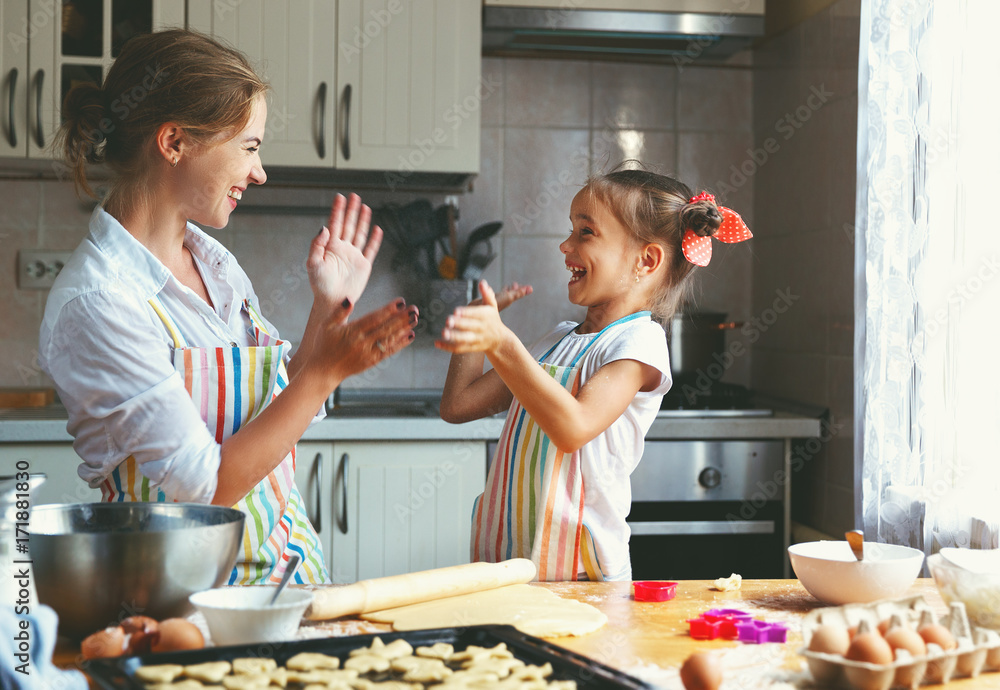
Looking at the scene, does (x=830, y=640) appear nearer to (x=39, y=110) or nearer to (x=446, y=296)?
(x=446, y=296)

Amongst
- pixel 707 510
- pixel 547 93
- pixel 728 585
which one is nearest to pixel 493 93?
pixel 547 93

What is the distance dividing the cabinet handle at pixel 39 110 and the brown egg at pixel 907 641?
2.25 m

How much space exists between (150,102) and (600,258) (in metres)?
0.70

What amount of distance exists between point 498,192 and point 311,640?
6.92 ft

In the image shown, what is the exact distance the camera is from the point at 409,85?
2.46 m

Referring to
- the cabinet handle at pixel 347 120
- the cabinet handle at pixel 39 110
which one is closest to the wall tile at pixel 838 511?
the cabinet handle at pixel 347 120

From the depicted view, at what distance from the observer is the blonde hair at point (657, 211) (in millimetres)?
1502

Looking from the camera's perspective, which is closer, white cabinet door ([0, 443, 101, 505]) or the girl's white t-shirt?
the girl's white t-shirt

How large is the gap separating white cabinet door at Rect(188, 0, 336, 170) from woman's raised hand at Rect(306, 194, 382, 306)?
47.1 inches

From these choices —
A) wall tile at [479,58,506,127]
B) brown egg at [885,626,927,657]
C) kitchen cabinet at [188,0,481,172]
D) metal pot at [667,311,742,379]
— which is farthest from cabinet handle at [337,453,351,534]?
brown egg at [885,626,927,657]

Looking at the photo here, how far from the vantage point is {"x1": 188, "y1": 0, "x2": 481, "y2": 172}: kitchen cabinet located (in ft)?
7.92

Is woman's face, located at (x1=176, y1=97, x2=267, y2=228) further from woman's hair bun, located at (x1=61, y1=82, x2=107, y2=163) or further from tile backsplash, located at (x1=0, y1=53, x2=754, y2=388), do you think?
tile backsplash, located at (x1=0, y1=53, x2=754, y2=388)

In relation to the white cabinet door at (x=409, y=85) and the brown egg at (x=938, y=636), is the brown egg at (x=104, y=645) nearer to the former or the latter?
the brown egg at (x=938, y=636)

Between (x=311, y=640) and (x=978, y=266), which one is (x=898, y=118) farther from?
(x=311, y=640)
